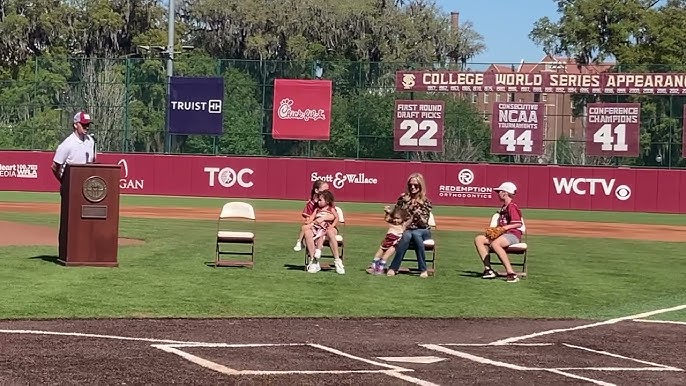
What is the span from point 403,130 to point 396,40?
32.6 metres

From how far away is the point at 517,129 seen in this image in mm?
40406

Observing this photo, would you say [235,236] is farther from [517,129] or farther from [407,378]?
[517,129]

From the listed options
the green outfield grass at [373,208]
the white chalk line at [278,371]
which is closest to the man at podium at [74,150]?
the white chalk line at [278,371]

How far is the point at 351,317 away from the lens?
1065 centimetres

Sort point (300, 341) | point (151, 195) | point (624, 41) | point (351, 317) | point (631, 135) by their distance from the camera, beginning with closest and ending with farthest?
point (300, 341), point (351, 317), point (631, 135), point (151, 195), point (624, 41)

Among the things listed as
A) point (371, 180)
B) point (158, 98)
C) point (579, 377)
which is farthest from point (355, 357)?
point (158, 98)

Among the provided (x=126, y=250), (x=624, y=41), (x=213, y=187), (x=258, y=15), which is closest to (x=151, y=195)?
(x=213, y=187)

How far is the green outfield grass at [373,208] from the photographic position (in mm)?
35719

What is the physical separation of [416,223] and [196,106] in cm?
2860

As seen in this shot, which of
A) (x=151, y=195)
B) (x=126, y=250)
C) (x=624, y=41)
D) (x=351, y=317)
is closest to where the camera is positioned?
(x=351, y=317)

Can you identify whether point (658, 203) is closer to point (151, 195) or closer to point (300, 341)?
point (151, 195)

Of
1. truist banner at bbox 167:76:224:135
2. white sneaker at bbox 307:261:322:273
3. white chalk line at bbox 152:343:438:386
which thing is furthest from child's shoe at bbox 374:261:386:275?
truist banner at bbox 167:76:224:135

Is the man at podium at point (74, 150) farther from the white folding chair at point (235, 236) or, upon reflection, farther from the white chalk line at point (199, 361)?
the white chalk line at point (199, 361)

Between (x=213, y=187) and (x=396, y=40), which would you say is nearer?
(x=213, y=187)
